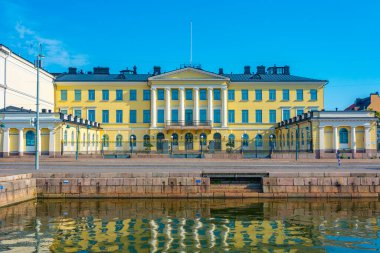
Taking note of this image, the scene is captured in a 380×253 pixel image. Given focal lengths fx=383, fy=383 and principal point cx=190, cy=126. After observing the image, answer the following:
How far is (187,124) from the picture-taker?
61312mm

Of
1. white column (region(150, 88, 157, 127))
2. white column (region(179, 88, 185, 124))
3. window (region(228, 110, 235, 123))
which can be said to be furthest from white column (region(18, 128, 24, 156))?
window (region(228, 110, 235, 123))

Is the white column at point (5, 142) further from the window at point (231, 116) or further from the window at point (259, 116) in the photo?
the window at point (259, 116)

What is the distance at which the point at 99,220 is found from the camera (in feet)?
52.3

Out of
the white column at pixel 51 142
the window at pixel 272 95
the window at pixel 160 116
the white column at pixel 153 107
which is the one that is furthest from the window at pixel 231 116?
the white column at pixel 51 142

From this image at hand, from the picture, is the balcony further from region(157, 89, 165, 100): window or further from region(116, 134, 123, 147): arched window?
region(116, 134, 123, 147): arched window

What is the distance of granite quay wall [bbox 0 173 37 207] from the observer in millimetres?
18328

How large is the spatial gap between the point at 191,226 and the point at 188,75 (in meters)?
48.5

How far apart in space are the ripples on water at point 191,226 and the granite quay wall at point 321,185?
958mm

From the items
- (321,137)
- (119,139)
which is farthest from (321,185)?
(119,139)

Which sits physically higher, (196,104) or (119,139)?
(196,104)

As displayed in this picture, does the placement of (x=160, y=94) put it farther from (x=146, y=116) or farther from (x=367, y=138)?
(x=367, y=138)

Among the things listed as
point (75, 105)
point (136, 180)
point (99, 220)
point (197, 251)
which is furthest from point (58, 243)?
point (75, 105)

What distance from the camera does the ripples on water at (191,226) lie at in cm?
1216

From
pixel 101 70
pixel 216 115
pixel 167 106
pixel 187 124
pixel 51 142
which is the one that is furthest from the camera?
pixel 101 70
